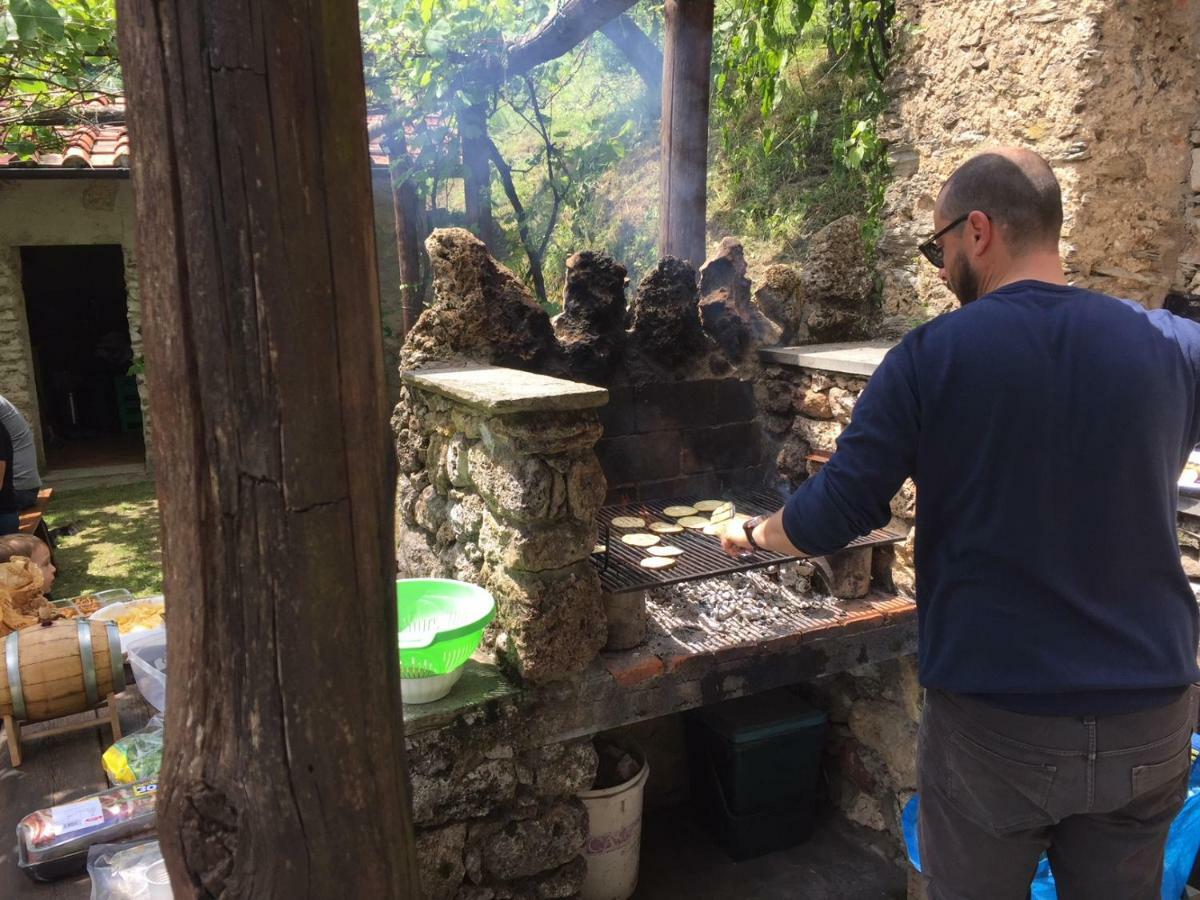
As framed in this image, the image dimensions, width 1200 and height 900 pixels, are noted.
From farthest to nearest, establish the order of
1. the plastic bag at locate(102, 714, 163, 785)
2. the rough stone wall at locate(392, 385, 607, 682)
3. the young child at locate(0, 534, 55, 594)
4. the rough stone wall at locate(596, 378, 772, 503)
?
the young child at locate(0, 534, 55, 594) → the rough stone wall at locate(596, 378, 772, 503) → the plastic bag at locate(102, 714, 163, 785) → the rough stone wall at locate(392, 385, 607, 682)

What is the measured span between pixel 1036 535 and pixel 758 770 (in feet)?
8.57

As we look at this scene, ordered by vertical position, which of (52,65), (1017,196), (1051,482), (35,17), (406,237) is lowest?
(1051,482)

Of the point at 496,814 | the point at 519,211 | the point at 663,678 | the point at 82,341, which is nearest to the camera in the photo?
the point at 496,814

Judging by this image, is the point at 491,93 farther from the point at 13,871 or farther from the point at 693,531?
the point at 13,871

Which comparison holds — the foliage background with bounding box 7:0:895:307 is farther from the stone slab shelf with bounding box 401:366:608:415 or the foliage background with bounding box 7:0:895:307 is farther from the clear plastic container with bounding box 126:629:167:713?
the clear plastic container with bounding box 126:629:167:713

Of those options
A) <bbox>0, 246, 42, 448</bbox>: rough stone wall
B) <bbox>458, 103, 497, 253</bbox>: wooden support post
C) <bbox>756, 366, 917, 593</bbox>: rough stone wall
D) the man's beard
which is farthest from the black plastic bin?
<bbox>0, 246, 42, 448</bbox>: rough stone wall

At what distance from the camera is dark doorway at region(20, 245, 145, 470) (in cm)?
1175

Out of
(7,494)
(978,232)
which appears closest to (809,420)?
(978,232)

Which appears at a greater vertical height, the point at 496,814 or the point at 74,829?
the point at 74,829

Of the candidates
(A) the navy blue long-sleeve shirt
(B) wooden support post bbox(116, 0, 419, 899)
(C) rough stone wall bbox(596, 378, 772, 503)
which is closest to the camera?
(B) wooden support post bbox(116, 0, 419, 899)

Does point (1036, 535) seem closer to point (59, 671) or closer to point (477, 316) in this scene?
point (477, 316)

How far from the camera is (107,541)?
747cm

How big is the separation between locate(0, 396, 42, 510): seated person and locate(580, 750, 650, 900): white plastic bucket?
4.84m

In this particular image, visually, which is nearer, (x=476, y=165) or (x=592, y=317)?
(x=592, y=317)
